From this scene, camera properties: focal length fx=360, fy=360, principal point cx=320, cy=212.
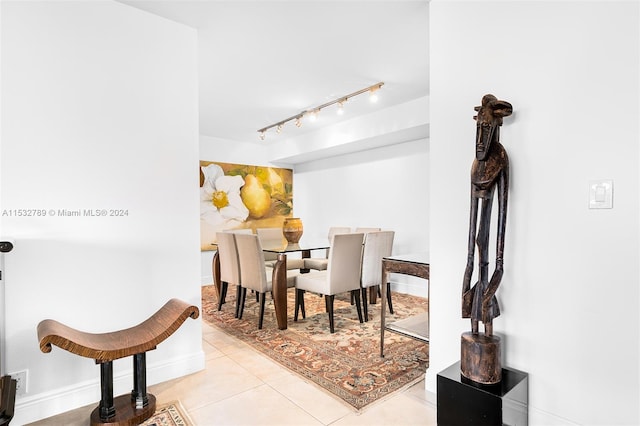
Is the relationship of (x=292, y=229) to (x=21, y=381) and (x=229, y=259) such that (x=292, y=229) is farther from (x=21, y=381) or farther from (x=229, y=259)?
Answer: (x=21, y=381)

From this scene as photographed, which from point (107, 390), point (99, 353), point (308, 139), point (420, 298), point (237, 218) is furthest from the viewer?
point (237, 218)

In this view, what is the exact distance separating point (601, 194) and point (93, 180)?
2549mm

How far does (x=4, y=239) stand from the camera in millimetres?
1704

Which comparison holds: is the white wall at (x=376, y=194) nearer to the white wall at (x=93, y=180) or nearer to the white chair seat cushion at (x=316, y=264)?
the white chair seat cushion at (x=316, y=264)

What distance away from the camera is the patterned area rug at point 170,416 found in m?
1.84

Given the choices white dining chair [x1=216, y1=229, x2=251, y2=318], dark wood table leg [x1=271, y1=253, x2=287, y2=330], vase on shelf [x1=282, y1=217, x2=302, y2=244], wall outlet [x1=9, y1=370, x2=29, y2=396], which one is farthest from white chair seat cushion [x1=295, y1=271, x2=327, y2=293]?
wall outlet [x1=9, y1=370, x2=29, y2=396]

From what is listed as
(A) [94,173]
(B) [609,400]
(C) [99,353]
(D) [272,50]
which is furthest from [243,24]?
(B) [609,400]

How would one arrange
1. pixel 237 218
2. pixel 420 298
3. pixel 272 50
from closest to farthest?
pixel 272 50, pixel 420 298, pixel 237 218

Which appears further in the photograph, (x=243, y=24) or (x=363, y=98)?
(x=363, y=98)

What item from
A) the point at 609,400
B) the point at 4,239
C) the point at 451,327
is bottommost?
the point at 609,400

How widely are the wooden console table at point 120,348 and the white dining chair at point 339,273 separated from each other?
1.44 m

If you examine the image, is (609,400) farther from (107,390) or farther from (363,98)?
(363,98)

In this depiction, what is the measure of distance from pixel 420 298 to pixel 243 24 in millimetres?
3694

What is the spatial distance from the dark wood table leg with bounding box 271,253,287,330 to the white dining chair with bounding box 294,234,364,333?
0.76 feet
